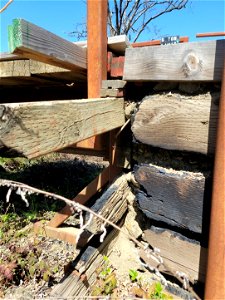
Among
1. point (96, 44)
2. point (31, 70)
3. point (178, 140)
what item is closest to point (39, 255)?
point (31, 70)

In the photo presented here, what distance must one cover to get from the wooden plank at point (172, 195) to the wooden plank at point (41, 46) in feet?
2.60

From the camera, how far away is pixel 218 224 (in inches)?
49.2

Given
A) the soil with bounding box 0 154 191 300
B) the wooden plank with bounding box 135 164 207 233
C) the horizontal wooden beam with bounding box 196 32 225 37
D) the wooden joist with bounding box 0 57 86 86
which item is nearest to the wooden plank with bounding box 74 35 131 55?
the wooden joist with bounding box 0 57 86 86

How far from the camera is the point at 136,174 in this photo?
1.79 m

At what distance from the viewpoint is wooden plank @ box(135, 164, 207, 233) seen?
60.3 inches

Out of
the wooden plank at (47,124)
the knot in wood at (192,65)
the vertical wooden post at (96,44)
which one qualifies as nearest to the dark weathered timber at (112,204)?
the wooden plank at (47,124)

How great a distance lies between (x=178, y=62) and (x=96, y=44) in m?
0.63

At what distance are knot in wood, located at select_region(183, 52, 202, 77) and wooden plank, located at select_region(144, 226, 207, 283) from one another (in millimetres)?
912

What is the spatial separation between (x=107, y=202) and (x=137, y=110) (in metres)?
0.59

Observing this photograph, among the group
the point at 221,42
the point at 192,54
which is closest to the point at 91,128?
the point at 192,54

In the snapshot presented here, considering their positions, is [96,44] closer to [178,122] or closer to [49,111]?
[178,122]

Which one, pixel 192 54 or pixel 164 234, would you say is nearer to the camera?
pixel 192 54

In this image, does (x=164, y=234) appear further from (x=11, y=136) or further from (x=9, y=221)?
(x=9, y=221)

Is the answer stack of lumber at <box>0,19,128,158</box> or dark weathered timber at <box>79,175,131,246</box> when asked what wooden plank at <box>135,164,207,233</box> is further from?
stack of lumber at <box>0,19,128,158</box>
